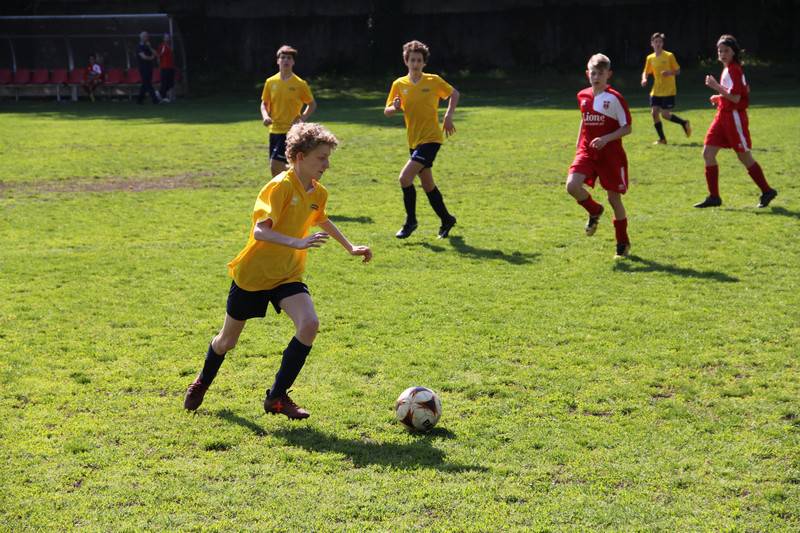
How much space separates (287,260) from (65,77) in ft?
101

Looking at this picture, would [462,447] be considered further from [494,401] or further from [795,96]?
[795,96]

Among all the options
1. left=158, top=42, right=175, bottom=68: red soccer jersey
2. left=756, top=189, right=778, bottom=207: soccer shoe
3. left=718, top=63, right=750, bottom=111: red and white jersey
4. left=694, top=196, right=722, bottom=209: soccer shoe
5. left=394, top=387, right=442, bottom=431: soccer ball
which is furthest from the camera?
left=158, top=42, right=175, bottom=68: red soccer jersey

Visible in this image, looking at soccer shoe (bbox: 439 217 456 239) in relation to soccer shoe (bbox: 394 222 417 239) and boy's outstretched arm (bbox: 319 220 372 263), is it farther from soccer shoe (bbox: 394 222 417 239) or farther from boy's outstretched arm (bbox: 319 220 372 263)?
boy's outstretched arm (bbox: 319 220 372 263)

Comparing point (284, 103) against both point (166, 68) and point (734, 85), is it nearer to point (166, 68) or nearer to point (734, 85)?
point (734, 85)

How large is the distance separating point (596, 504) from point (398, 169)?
1234 cm

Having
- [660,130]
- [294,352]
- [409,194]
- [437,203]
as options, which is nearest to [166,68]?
[660,130]

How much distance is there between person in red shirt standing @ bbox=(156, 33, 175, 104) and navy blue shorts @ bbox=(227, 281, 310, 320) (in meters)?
27.5

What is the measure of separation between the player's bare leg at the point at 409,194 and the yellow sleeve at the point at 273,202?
225 inches

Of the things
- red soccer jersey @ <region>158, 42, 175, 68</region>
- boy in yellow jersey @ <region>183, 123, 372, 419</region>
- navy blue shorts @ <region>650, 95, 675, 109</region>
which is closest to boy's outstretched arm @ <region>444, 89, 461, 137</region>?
boy in yellow jersey @ <region>183, 123, 372, 419</region>

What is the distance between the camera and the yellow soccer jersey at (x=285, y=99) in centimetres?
1353

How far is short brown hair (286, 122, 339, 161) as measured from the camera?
5832 millimetres

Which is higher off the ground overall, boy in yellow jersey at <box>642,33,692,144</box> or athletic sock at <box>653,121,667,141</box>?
boy in yellow jersey at <box>642,33,692,144</box>

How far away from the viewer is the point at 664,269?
32.4 ft

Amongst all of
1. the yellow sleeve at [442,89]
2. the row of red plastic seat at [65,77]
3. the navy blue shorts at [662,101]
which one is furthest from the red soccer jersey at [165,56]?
the yellow sleeve at [442,89]
